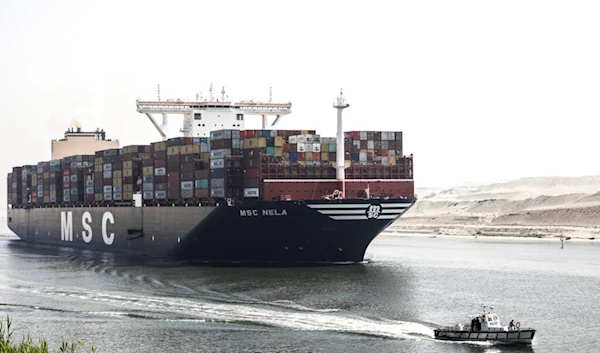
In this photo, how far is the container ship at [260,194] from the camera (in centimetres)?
6025

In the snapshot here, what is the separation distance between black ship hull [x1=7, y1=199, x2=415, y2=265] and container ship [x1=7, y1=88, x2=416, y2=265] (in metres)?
0.08

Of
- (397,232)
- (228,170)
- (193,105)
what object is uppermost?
(193,105)

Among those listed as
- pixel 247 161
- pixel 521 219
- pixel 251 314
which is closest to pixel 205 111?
pixel 247 161

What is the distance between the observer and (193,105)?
80562 millimetres

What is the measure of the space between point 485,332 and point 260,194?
86.9 feet

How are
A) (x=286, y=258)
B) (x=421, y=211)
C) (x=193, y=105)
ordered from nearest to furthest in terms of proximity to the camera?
(x=286, y=258) → (x=193, y=105) → (x=421, y=211)

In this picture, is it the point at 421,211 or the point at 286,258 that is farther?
the point at 421,211

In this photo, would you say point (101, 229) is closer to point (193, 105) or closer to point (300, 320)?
point (193, 105)

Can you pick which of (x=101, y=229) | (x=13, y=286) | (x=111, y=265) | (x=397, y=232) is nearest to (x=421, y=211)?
(x=397, y=232)

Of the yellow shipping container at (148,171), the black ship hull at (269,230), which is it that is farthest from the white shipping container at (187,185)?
the yellow shipping container at (148,171)

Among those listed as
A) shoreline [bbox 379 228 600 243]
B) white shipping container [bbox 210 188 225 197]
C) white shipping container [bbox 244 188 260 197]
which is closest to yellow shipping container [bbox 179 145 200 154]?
white shipping container [bbox 210 188 225 197]

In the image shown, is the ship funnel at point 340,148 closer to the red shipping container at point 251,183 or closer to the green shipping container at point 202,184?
the red shipping container at point 251,183

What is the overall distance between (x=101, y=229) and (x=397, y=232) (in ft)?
177

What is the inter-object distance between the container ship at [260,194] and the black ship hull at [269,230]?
0.08 metres
